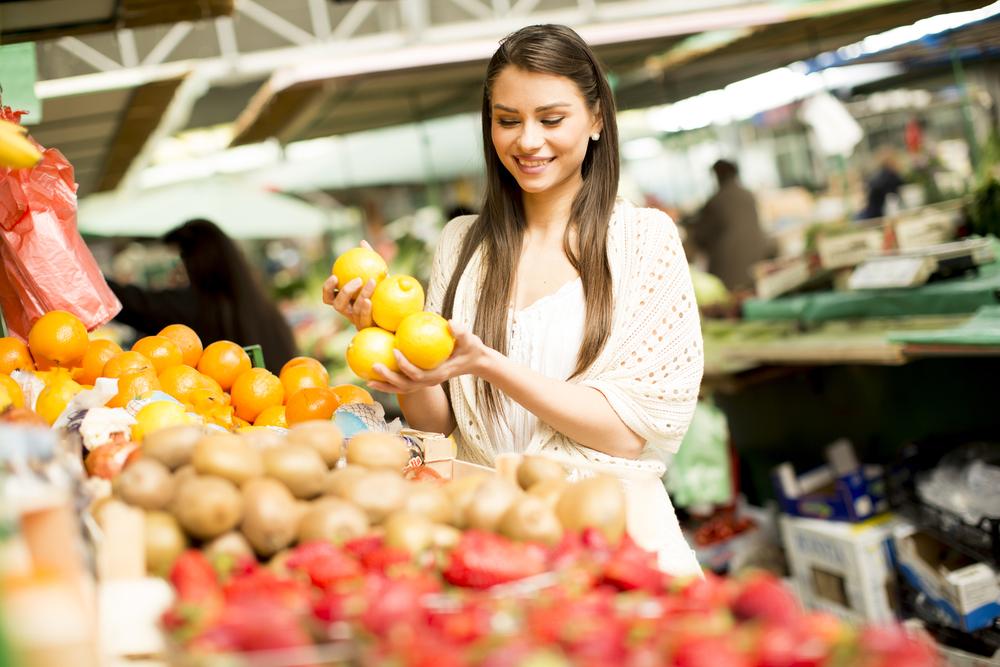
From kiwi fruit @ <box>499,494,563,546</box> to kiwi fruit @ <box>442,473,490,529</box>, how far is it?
7 centimetres

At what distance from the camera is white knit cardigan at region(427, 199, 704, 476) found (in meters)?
1.94

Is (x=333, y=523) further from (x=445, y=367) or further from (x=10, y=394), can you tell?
(x=10, y=394)

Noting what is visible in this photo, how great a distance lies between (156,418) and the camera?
175 cm

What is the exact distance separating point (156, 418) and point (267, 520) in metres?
0.61

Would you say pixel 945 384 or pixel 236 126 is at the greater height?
pixel 236 126

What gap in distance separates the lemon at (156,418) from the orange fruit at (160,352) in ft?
1.43

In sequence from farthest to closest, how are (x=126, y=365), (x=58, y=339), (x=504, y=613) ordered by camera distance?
(x=58, y=339) < (x=126, y=365) < (x=504, y=613)

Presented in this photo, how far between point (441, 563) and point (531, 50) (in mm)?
1153

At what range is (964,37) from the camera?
463 cm

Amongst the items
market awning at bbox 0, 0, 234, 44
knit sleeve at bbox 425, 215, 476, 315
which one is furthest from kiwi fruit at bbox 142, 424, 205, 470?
market awning at bbox 0, 0, 234, 44

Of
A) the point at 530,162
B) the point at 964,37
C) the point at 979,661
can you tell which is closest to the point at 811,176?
the point at 964,37

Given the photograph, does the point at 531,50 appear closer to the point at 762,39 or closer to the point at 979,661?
the point at 979,661

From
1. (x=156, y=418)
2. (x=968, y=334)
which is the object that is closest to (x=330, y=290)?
(x=156, y=418)

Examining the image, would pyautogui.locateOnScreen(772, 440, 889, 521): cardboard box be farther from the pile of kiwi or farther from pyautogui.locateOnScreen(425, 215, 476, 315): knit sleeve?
the pile of kiwi
